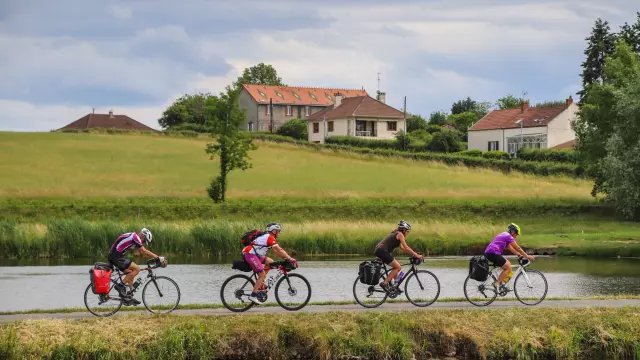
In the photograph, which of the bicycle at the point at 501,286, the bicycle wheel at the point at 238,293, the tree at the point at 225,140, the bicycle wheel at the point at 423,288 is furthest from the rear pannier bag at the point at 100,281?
the tree at the point at 225,140

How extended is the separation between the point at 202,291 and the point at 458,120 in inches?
5594

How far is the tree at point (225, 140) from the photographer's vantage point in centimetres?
6078

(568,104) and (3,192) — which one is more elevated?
(568,104)

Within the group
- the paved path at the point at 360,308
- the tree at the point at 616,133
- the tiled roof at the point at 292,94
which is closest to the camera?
the paved path at the point at 360,308

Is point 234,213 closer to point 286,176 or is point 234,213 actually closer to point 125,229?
point 125,229

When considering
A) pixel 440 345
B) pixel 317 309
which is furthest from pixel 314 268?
pixel 440 345

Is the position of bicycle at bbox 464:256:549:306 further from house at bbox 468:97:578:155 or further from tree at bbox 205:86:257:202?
house at bbox 468:97:578:155

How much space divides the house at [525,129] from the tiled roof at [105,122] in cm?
5619

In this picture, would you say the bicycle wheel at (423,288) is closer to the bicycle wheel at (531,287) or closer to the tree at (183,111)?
the bicycle wheel at (531,287)

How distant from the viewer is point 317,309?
21578mm

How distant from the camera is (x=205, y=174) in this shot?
248ft

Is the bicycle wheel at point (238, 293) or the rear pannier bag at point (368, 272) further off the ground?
the rear pannier bag at point (368, 272)

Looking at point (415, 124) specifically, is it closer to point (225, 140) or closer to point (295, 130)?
point (295, 130)

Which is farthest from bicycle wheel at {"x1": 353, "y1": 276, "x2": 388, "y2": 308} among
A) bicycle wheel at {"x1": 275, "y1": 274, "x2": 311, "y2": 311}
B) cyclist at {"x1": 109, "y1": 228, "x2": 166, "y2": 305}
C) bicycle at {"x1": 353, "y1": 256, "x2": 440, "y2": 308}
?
cyclist at {"x1": 109, "y1": 228, "x2": 166, "y2": 305}
